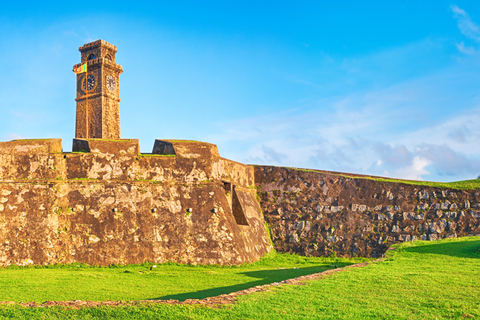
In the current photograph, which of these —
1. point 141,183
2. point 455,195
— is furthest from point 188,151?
point 455,195

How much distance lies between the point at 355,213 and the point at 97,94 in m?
24.3

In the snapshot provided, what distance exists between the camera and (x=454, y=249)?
A: 1212 cm

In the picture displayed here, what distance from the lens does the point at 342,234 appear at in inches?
633

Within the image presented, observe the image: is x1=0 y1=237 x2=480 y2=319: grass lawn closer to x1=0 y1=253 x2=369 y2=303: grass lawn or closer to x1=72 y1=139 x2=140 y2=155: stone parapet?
x1=0 y1=253 x2=369 y2=303: grass lawn

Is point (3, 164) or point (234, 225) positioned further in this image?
point (234, 225)

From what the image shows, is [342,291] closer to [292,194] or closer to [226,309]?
[226,309]

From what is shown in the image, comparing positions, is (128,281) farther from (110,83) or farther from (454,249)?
(110,83)

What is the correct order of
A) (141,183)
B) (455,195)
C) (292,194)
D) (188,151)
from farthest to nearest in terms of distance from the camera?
(292,194) → (455,195) → (188,151) → (141,183)

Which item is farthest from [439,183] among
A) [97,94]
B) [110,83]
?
[110,83]

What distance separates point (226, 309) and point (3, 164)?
9982mm

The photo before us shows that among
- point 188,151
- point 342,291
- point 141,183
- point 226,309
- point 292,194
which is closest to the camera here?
point 226,309

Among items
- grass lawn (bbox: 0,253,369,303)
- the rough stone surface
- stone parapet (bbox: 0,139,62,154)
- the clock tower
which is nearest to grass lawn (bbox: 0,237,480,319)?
grass lawn (bbox: 0,253,369,303)

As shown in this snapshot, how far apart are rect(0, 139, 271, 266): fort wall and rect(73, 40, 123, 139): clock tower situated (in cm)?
2041

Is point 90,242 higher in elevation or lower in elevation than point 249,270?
higher
